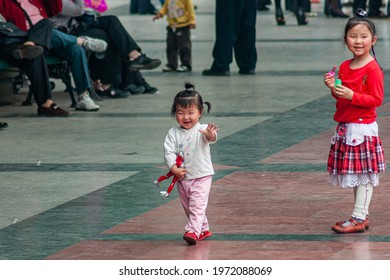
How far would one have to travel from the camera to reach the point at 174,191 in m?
8.77

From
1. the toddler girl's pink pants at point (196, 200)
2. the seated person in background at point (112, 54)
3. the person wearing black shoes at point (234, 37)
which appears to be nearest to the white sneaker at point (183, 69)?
the person wearing black shoes at point (234, 37)

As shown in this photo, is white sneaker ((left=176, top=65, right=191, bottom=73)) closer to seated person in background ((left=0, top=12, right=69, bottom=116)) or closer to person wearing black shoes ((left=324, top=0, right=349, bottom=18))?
seated person in background ((left=0, top=12, right=69, bottom=116))

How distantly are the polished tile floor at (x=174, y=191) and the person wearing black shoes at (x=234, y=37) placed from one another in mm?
435

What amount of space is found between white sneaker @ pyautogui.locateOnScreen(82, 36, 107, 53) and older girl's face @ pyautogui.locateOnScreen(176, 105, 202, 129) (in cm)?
646

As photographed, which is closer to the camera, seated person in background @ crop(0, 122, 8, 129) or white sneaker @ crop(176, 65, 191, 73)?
seated person in background @ crop(0, 122, 8, 129)

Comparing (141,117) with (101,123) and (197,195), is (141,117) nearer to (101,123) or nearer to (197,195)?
(101,123)

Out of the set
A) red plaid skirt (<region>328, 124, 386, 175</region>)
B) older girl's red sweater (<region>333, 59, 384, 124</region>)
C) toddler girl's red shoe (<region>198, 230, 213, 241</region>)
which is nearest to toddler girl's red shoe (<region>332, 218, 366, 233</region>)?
red plaid skirt (<region>328, 124, 386, 175</region>)

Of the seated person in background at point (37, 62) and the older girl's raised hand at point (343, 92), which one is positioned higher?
the older girl's raised hand at point (343, 92)

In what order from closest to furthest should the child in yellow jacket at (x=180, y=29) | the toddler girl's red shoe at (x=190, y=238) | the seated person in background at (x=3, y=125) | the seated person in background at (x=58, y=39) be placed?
1. the toddler girl's red shoe at (x=190, y=238)
2. the seated person in background at (x=3, y=125)
3. the seated person in background at (x=58, y=39)
4. the child in yellow jacket at (x=180, y=29)

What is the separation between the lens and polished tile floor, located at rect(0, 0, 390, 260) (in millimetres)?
7031

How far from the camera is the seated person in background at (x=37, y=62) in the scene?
41.4ft

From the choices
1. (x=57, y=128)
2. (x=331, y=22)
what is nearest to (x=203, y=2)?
(x=331, y=22)

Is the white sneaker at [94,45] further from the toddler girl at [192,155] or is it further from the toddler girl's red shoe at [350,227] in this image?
the toddler girl's red shoe at [350,227]

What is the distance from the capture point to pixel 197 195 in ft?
23.4
